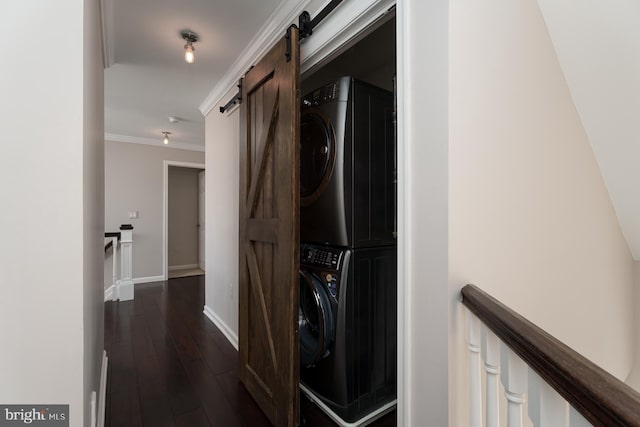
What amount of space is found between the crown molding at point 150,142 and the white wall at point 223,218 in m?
2.21

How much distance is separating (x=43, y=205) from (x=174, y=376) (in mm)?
1858

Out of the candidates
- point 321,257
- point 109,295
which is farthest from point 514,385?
point 109,295

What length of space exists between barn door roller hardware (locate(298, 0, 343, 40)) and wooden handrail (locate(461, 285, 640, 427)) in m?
1.46

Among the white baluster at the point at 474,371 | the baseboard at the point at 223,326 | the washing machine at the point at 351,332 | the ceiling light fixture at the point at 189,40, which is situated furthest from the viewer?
the baseboard at the point at 223,326

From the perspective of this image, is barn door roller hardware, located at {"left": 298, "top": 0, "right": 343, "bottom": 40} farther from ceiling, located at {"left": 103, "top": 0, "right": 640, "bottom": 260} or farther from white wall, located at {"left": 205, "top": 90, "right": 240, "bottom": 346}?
white wall, located at {"left": 205, "top": 90, "right": 240, "bottom": 346}

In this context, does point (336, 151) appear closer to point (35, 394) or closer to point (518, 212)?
point (518, 212)

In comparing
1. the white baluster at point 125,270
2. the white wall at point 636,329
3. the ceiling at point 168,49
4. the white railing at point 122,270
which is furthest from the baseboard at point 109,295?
the white wall at point 636,329

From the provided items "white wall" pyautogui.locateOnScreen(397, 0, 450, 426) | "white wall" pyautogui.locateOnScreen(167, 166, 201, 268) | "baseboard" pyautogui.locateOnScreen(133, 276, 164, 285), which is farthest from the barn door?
"white wall" pyautogui.locateOnScreen(167, 166, 201, 268)

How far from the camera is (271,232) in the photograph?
1.63 meters

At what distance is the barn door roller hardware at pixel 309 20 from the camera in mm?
1376

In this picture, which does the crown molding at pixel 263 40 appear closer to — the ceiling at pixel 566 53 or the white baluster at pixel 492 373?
the ceiling at pixel 566 53

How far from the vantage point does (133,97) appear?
315 centimetres

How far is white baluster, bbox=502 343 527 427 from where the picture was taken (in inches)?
26.2

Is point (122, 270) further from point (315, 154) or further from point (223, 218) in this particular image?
point (315, 154)
